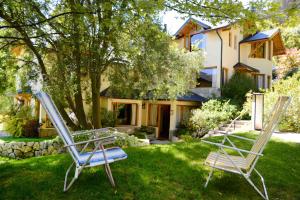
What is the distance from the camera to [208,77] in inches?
910

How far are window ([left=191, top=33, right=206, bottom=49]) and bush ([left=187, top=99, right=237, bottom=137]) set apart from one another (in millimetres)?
5518

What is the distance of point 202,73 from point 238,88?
12.5 ft

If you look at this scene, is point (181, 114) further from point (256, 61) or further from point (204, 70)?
point (256, 61)

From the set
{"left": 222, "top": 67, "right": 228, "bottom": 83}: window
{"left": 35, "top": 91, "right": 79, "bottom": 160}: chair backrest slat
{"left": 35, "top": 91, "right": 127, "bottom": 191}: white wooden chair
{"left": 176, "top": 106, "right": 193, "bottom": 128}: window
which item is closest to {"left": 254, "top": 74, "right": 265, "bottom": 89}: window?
{"left": 222, "top": 67, "right": 228, "bottom": 83}: window

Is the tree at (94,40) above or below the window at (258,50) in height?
below

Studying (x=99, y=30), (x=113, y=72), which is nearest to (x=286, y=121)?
(x=113, y=72)

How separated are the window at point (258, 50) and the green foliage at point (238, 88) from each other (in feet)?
13.7

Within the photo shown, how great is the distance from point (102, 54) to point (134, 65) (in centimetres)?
217

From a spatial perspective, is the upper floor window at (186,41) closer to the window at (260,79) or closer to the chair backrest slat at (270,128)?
the window at (260,79)

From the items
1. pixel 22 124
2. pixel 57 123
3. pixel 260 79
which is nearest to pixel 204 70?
pixel 260 79

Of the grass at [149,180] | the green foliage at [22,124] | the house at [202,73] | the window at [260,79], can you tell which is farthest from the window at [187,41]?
the grass at [149,180]

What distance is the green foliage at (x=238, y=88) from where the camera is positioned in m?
20.4

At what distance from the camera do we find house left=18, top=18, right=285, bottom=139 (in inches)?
826

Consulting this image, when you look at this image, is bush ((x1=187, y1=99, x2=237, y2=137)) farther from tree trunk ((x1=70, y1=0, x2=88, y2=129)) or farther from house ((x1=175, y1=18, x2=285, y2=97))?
tree trunk ((x1=70, y1=0, x2=88, y2=129))
